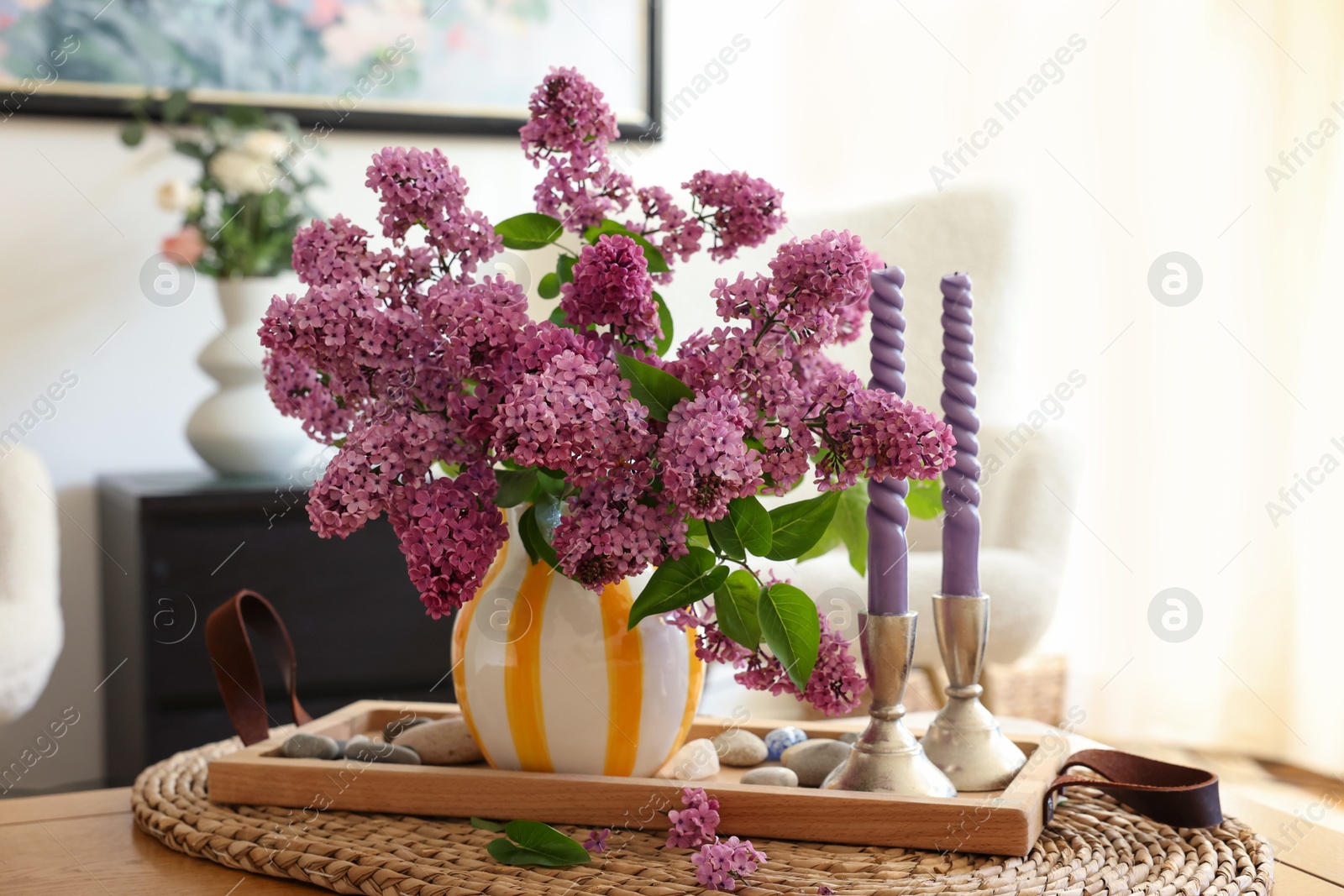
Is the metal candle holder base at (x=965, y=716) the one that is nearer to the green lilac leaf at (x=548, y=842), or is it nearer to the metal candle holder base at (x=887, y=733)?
the metal candle holder base at (x=887, y=733)

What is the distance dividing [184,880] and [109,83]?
1835 mm

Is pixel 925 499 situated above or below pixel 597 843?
above

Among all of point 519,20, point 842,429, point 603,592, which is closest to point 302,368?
point 603,592

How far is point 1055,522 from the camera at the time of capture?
1832 millimetres

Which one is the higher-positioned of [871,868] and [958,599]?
[958,599]

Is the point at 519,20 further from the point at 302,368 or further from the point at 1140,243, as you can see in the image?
the point at 302,368

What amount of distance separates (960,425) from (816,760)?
9.4 inches

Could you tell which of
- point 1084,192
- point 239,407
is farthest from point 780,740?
point 1084,192

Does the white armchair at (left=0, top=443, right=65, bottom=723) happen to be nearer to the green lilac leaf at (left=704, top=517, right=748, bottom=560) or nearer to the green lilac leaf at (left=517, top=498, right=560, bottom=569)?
the green lilac leaf at (left=517, top=498, right=560, bottom=569)

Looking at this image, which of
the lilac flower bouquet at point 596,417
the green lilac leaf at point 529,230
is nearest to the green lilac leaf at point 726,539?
the lilac flower bouquet at point 596,417

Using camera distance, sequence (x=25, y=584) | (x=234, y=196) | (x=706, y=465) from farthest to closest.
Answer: (x=234, y=196)
(x=25, y=584)
(x=706, y=465)

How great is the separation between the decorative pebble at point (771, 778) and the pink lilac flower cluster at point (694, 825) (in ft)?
0.19

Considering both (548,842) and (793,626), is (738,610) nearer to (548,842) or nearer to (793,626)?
(793,626)

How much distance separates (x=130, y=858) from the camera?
74 centimetres
